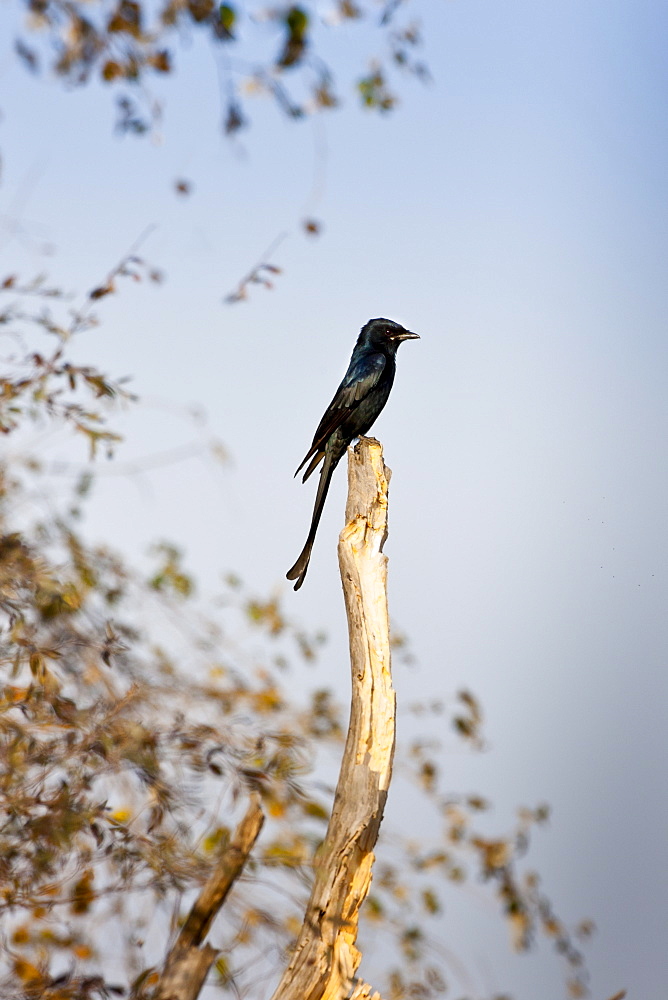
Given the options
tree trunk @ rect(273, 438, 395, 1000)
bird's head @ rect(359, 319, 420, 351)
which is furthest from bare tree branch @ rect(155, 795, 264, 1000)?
bird's head @ rect(359, 319, 420, 351)

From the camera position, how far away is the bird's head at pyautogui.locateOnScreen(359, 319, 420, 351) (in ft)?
16.1

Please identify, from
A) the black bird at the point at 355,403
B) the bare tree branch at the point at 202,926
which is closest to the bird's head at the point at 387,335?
the black bird at the point at 355,403

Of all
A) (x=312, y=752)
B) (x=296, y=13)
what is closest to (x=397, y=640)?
(x=312, y=752)

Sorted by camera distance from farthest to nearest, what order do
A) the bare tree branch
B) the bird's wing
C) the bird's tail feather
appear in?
the bird's wing < the bird's tail feather < the bare tree branch

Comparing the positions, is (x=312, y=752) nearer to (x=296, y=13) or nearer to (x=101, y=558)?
(x=101, y=558)

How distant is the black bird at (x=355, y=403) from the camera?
4195 mm

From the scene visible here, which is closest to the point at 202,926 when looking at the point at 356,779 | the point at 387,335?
the point at 356,779

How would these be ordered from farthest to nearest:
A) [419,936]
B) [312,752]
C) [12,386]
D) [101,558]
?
[419,936]
[101,558]
[12,386]
[312,752]

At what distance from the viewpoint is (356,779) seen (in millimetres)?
3240

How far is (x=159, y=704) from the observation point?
11.2ft

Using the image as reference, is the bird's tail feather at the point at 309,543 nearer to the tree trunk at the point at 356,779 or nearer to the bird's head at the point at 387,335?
the tree trunk at the point at 356,779

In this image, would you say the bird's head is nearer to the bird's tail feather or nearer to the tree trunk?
the bird's tail feather

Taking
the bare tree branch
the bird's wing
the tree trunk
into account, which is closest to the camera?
the bare tree branch

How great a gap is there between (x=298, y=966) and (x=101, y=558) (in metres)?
1.78
